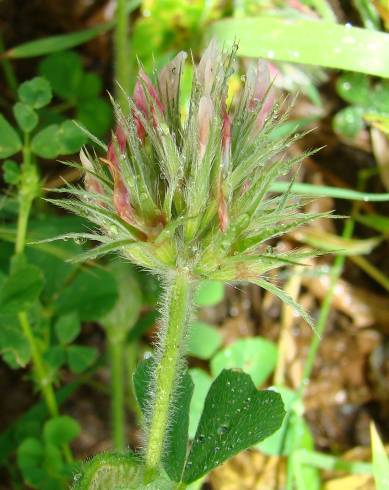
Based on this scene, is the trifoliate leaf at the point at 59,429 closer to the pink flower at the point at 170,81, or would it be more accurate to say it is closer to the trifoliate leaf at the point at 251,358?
the trifoliate leaf at the point at 251,358

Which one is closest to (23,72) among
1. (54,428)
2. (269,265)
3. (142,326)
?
(142,326)

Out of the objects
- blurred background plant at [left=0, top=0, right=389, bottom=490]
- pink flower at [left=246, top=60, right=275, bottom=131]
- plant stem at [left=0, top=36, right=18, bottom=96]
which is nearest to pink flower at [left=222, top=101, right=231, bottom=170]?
pink flower at [left=246, top=60, right=275, bottom=131]

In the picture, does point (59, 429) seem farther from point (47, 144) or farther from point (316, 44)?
point (316, 44)

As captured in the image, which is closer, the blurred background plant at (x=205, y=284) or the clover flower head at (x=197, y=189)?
the clover flower head at (x=197, y=189)

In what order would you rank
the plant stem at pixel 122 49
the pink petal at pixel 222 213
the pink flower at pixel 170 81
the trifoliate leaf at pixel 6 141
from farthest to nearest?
the plant stem at pixel 122 49 → the trifoliate leaf at pixel 6 141 → the pink flower at pixel 170 81 → the pink petal at pixel 222 213

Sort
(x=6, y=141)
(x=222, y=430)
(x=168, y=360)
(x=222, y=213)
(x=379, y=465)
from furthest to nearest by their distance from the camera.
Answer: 1. (x=6, y=141)
2. (x=379, y=465)
3. (x=222, y=430)
4. (x=168, y=360)
5. (x=222, y=213)

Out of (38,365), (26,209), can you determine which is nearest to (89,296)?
(38,365)

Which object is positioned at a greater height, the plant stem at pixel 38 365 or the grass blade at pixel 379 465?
the plant stem at pixel 38 365

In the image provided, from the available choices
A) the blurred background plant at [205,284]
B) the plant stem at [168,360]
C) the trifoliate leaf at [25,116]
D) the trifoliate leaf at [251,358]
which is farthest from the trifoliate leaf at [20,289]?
the trifoliate leaf at [251,358]

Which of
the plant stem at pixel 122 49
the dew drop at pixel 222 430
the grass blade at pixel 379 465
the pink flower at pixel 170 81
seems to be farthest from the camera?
the plant stem at pixel 122 49
